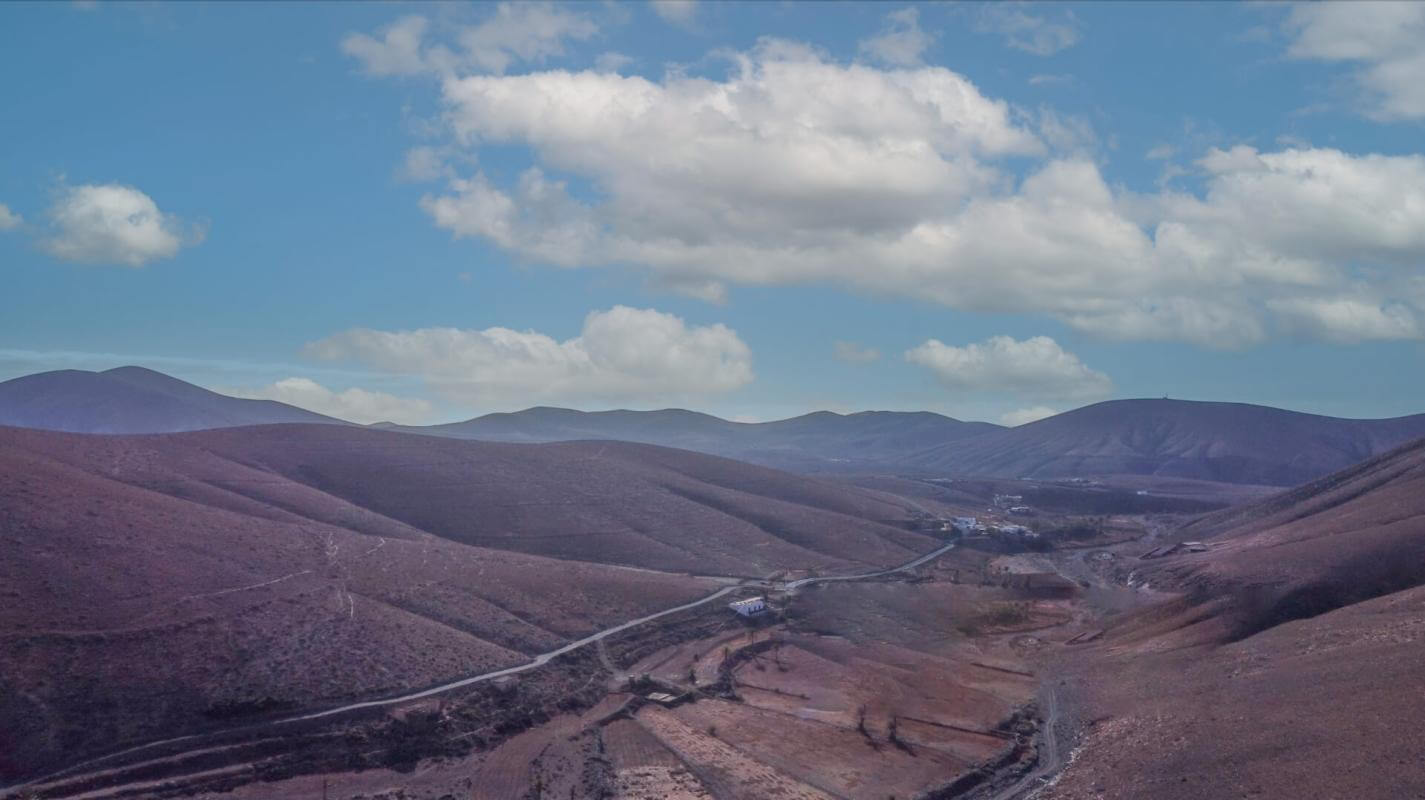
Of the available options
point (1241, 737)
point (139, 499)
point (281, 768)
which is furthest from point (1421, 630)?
point (139, 499)

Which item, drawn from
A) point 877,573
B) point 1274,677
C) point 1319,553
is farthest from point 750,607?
point 1319,553

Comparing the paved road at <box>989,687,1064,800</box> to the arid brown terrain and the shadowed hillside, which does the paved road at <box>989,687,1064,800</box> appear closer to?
the arid brown terrain

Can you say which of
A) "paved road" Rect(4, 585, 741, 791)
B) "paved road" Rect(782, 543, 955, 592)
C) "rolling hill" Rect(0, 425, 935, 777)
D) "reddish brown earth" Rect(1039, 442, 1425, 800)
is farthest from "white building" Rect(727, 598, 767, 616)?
"reddish brown earth" Rect(1039, 442, 1425, 800)

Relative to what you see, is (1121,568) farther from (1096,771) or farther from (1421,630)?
(1096,771)

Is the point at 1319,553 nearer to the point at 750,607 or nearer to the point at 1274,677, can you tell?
the point at 1274,677

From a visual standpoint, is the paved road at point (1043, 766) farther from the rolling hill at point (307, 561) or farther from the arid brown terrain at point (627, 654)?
the rolling hill at point (307, 561)

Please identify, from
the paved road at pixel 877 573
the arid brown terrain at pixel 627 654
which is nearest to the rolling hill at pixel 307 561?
the arid brown terrain at pixel 627 654
